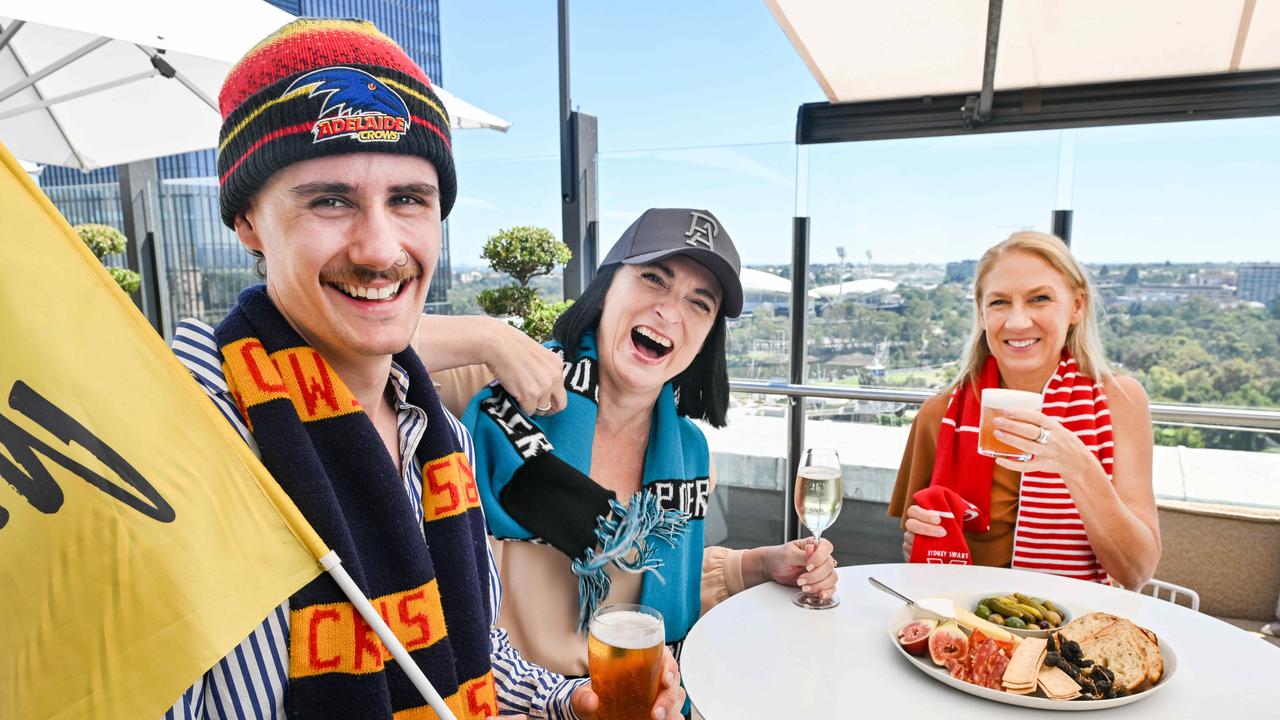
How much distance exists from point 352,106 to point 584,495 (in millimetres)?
947

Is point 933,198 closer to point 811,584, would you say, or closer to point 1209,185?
point 1209,185

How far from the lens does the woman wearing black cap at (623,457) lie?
60.7 inches

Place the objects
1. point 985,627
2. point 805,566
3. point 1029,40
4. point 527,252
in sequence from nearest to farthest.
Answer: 1. point 985,627
2. point 805,566
3. point 1029,40
4. point 527,252

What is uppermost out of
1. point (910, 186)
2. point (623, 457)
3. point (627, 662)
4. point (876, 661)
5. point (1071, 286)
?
point (910, 186)

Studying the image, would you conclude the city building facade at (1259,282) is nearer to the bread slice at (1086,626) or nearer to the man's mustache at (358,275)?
the bread slice at (1086,626)

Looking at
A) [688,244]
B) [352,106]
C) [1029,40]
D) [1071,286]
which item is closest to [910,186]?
[1029,40]

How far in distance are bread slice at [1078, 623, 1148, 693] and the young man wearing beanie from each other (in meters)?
1.12

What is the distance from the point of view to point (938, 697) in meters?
1.27

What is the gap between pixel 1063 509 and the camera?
6.94ft

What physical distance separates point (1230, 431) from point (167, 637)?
13.7ft

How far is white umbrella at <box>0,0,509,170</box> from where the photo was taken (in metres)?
2.98

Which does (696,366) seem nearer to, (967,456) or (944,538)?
(944,538)

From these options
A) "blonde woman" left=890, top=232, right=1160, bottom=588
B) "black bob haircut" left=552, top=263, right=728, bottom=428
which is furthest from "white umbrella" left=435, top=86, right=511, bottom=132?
"blonde woman" left=890, top=232, right=1160, bottom=588

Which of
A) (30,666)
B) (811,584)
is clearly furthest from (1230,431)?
(30,666)
